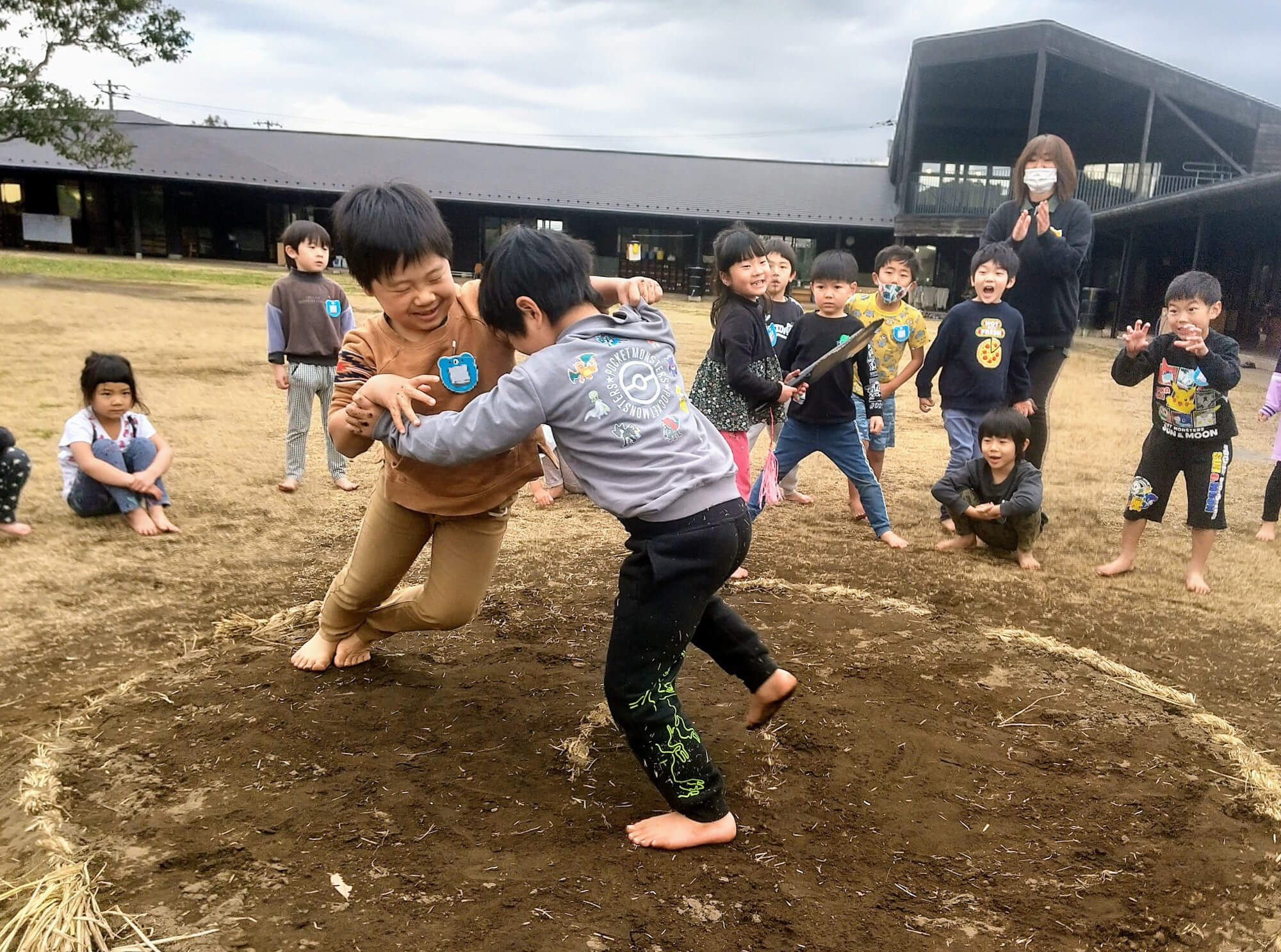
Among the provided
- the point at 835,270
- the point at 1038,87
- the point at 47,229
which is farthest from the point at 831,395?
the point at 47,229

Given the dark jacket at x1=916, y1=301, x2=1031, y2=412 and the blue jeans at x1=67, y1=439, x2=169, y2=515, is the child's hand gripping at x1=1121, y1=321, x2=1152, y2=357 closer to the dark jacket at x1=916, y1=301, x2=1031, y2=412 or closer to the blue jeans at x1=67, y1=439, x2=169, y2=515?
the dark jacket at x1=916, y1=301, x2=1031, y2=412

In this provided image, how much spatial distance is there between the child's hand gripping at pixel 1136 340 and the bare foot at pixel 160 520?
507cm

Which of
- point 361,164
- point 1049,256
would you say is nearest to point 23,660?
point 1049,256

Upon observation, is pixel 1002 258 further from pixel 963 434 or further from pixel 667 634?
pixel 667 634

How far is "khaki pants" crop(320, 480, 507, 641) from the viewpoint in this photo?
3.18 m

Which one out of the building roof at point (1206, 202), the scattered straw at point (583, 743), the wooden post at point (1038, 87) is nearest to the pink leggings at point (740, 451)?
the scattered straw at point (583, 743)

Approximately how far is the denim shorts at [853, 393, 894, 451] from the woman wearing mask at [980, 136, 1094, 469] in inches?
36.6

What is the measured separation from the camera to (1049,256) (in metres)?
5.45

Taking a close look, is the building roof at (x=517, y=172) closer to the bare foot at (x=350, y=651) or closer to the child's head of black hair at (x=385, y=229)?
the bare foot at (x=350, y=651)

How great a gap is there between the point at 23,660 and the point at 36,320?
13.0m

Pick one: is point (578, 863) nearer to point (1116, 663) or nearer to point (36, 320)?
point (1116, 663)

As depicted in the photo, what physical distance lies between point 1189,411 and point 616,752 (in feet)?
12.0

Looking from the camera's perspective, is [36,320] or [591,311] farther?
[36,320]

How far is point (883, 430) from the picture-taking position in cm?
634
